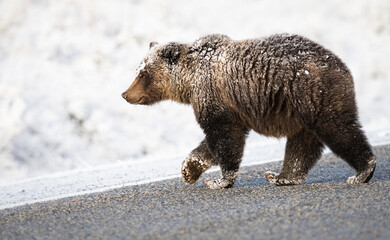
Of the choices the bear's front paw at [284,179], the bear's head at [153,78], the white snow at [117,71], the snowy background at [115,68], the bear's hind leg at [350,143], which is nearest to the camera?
the bear's hind leg at [350,143]

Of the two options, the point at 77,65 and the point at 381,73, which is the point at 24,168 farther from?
the point at 381,73

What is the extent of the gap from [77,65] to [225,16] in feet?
20.3

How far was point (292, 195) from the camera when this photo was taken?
522cm

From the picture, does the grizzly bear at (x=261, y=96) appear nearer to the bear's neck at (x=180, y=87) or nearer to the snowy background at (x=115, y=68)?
the bear's neck at (x=180, y=87)

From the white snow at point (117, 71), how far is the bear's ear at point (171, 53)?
1639mm

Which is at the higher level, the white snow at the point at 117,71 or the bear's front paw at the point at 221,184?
the bear's front paw at the point at 221,184

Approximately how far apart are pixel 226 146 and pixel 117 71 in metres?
8.76

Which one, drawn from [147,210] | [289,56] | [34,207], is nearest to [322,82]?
[289,56]

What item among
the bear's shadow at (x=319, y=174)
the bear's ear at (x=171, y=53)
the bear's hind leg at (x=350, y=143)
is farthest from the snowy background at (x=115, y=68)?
the bear's hind leg at (x=350, y=143)

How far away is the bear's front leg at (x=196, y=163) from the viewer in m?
6.26

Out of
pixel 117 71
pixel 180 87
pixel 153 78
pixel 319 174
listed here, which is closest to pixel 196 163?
pixel 180 87

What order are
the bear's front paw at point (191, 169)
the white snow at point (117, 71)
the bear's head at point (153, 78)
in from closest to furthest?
the bear's front paw at point (191, 169), the bear's head at point (153, 78), the white snow at point (117, 71)

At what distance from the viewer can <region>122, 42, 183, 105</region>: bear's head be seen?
22.0ft

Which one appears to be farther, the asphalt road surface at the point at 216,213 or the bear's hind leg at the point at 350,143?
the bear's hind leg at the point at 350,143
